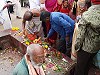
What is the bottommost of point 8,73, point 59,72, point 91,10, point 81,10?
point 8,73

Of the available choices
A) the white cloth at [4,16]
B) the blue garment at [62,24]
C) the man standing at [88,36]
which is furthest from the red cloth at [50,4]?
the man standing at [88,36]

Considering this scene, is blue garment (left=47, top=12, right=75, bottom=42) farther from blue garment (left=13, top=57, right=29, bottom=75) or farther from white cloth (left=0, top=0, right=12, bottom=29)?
white cloth (left=0, top=0, right=12, bottom=29)

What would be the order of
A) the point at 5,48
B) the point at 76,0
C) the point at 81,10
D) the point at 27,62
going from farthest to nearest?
the point at 5,48, the point at 76,0, the point at 81,10, the point at 27,62

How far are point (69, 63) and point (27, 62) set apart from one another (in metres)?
1.69

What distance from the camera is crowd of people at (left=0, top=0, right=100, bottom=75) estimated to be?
212 cm

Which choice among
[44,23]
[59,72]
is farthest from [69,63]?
[44,23]

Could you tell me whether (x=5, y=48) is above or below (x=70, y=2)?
below

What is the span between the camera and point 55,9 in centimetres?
488

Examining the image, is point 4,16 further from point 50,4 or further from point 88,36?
point 88,36

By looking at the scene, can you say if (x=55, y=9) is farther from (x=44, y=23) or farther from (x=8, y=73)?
(x=8, y=73)

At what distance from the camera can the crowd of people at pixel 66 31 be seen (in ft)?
6.94

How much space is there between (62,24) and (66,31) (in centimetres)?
17

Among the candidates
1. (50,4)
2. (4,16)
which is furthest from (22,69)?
(4,16)

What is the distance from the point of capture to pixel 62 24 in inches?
145
